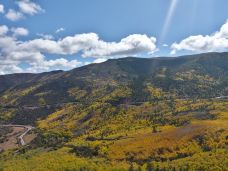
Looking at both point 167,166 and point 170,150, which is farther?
point 170,150

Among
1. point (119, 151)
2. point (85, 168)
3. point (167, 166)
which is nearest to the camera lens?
point (167, 166)

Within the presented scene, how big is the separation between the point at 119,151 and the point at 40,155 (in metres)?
47.2

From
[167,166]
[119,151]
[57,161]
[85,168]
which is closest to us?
[167,166]

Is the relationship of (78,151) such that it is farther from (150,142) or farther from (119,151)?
(150,142)

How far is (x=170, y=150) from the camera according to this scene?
180250mm

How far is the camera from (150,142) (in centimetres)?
19775

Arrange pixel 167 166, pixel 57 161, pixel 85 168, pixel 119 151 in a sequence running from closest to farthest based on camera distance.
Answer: pixel 167 166, pixel 85 168, pixel 57 161, pixel 119 151

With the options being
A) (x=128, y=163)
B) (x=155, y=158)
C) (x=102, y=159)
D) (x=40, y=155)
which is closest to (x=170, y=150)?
(x=155, y=158)

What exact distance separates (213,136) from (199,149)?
57.0 feet

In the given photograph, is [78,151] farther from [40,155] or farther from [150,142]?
[150,142]

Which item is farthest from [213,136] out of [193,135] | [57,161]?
[57,161]

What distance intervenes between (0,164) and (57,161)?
126 ft

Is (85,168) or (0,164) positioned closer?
(85,168)

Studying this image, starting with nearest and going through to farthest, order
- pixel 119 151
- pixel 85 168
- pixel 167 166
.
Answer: pixel 167 166 < pixel 85 168 < pixel 119 151
